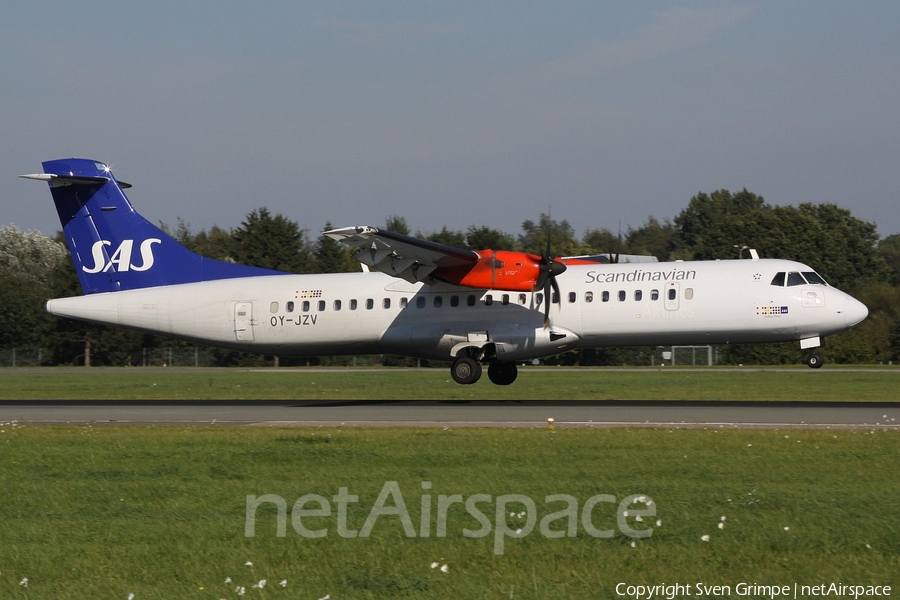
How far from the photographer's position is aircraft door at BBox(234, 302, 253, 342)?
26750mm

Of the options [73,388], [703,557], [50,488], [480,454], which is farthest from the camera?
[73,388]

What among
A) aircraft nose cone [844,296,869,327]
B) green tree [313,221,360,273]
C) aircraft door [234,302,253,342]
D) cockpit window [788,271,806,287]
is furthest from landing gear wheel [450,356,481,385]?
green tree [313,221,360,273]

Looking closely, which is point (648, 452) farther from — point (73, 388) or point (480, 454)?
point (73, 388)

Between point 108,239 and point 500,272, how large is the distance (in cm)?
1129

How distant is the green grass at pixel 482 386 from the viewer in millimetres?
28359

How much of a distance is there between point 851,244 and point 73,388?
67077mm

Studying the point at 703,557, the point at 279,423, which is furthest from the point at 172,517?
the point at 279,423

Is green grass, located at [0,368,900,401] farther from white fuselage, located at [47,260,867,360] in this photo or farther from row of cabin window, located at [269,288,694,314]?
row of cabin window, located at [269,288,694,314]

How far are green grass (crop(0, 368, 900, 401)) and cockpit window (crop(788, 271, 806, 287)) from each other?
3.80 meters

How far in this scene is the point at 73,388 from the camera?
35.6 m

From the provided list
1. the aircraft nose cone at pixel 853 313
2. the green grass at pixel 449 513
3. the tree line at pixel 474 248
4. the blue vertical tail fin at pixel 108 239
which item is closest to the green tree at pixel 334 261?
the tree line at pixel 474 248

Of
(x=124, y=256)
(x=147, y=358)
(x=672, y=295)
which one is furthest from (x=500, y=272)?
(x=147, y=358)

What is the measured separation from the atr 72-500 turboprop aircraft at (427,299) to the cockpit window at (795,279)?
0.03 m

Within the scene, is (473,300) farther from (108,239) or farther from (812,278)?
(108,239)
